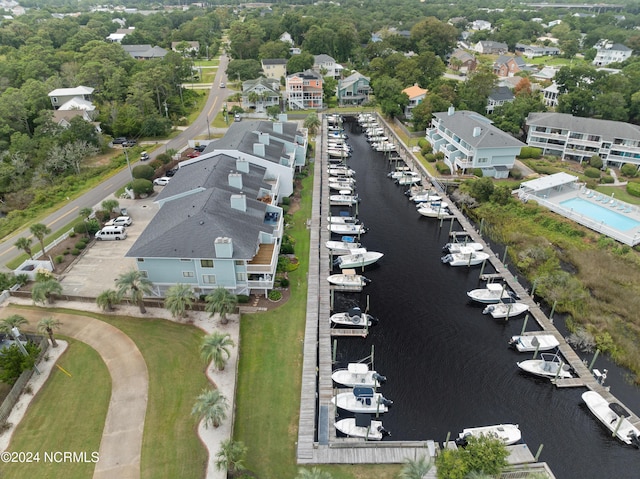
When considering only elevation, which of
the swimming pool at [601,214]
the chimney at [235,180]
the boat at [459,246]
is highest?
the chimney at [235,180]

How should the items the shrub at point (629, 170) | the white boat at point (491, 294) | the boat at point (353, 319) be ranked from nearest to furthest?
the boat at point (353, 319)
the white boat at point (491, 294)
the shrub at point (629, 170)

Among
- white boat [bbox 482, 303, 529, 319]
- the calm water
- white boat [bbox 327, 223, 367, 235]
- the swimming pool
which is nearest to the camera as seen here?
the calm water

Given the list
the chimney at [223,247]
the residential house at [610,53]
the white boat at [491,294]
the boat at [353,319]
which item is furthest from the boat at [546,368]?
the residential house at [610,53]

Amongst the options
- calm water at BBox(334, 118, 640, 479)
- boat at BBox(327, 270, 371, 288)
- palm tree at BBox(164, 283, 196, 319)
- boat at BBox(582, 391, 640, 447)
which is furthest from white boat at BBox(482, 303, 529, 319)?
palm tree at BBox(164, 283, 196, 319)

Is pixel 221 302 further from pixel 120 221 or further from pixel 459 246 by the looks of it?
pixel 459 246

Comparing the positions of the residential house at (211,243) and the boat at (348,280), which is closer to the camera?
the residential house at (211,243)

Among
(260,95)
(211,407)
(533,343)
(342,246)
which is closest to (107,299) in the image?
(211,407)

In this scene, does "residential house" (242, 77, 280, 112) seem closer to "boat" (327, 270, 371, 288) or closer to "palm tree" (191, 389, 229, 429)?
"boat" (327, 270, 371, 288)

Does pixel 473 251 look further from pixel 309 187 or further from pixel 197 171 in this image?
pixel 197 171

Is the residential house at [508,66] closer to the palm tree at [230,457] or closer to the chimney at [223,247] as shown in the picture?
the chimney at [223,247]
